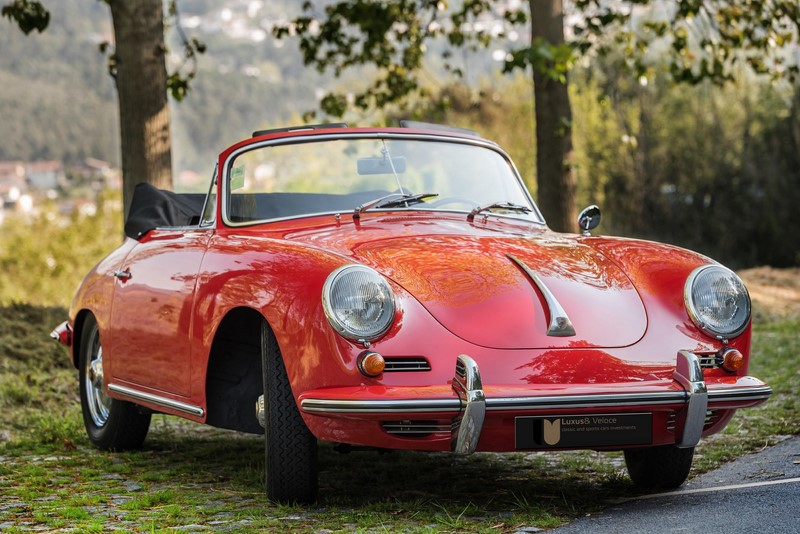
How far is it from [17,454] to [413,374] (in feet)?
10.0

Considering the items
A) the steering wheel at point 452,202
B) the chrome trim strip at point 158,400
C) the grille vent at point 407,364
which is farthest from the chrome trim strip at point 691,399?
the chrome trim strip at point 158,400

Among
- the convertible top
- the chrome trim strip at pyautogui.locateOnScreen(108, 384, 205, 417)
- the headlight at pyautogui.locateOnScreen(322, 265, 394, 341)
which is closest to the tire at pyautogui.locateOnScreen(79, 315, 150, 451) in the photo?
the chrome trim strip at pyautogui.locateOnScreen(108, 384, 205, 417)

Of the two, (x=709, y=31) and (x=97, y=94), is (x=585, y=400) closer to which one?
(x=709, y=31)

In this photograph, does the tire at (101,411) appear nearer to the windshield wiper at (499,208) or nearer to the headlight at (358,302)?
the windshield wiper at (499,208)

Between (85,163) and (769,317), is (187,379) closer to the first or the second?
(769,317)

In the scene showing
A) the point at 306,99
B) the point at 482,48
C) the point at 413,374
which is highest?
the point at 306,99

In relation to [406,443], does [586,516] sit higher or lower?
lower

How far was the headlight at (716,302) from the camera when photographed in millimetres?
4348

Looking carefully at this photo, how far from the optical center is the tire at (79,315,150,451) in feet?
19.9

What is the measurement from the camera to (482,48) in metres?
15.4

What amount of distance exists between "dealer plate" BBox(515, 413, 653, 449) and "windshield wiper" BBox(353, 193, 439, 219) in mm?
1539

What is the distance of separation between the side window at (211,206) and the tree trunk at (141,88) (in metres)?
3.49

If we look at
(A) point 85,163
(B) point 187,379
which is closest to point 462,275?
(B) point 187,379

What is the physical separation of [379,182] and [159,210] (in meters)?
1.63
